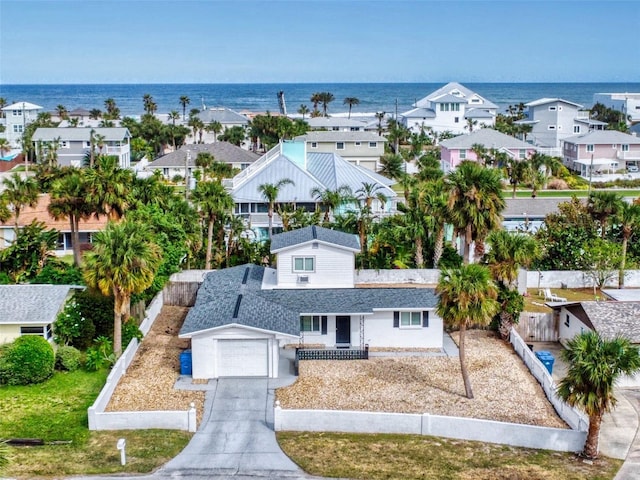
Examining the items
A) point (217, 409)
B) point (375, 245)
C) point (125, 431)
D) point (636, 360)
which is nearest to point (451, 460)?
point (636, 360)

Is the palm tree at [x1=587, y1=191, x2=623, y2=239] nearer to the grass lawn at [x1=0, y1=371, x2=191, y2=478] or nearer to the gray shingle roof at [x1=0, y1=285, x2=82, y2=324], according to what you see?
the gray shingle roof at [x1=0, y1=285, x2=82, y2=324]

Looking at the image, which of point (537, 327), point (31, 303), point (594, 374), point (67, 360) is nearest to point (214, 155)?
point (31, 303)

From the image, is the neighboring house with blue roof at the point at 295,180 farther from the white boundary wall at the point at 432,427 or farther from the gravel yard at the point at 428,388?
the white boundary wall at the point at 432,427

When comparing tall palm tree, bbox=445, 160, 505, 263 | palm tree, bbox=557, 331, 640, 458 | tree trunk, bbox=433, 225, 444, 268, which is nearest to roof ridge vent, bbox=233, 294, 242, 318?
tall palm tree, bbox=445, 160, 505, 263

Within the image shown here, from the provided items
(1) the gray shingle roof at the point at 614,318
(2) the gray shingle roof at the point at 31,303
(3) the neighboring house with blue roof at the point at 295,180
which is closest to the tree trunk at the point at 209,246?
(3) the neighboring house with blue roof at the point at 295,180

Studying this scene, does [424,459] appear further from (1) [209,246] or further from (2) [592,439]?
(1) [209,246]

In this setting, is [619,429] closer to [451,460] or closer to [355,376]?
[451,460]
